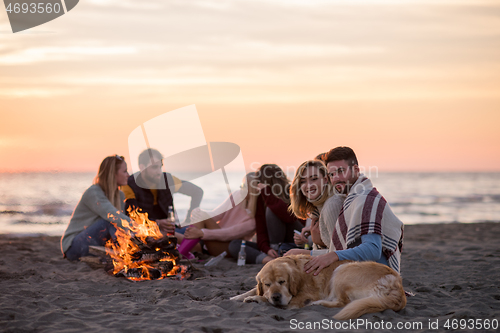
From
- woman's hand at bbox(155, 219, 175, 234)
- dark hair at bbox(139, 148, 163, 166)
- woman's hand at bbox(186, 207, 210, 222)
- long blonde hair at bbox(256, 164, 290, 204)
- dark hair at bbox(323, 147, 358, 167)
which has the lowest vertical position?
woman's hand at bbox(186, 207, 210, 222)

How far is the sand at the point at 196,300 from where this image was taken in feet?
12.4

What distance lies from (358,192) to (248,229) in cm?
332

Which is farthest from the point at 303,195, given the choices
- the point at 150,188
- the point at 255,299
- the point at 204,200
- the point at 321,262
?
the point at 204,200

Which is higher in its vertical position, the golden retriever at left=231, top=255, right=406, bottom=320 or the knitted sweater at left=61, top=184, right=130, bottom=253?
the knitted sweater at left=61, top=184, right=130, bottom=253

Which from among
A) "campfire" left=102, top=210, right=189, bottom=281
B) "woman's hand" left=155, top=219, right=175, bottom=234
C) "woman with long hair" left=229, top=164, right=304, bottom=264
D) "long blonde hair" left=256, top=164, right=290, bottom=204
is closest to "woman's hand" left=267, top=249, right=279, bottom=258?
"woman with long hair" left=229, top=164, right=304, bottom=264

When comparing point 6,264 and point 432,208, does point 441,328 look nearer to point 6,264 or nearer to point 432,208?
point 6,264

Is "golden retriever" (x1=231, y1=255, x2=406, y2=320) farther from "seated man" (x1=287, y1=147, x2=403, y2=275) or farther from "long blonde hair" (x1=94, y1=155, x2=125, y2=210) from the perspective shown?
"long blonde hair" (x1=94, y1=155, x2=125, y2=210)

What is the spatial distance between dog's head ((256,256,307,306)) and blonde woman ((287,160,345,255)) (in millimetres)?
737

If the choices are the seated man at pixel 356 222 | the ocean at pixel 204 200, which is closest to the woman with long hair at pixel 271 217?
the ocean at pixel 204 200

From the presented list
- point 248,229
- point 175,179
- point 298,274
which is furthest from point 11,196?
point 298,274

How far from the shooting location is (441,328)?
12.2 feet

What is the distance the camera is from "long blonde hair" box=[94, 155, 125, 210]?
24.0 ft

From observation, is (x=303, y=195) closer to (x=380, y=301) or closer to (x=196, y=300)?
(x=380, y=301)

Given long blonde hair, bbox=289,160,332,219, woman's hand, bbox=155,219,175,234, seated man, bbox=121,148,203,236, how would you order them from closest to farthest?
long blonde hair, bbox=289,160,332,219, woman's hand, bbox=155,219,175,234, seated man, bbox=121,148,203,236
